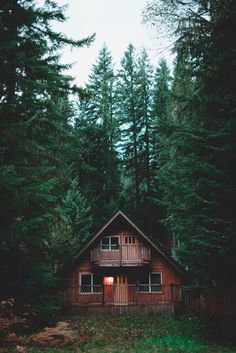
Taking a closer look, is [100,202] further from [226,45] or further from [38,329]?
[226,45]

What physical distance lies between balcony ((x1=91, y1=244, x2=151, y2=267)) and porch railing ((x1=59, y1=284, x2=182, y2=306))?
153 cm

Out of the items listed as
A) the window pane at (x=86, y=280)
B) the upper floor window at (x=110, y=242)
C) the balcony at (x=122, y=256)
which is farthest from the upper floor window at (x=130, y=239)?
the window pane at (x=86, y=280)

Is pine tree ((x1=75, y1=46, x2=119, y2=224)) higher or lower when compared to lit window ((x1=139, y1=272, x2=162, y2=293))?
higher

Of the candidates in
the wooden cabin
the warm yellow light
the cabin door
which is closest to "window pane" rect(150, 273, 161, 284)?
the wooden cabin

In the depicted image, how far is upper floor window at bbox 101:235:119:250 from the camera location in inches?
1022

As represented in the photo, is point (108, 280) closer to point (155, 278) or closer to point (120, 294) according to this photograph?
point (120, 294)

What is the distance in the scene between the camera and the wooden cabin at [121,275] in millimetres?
24109

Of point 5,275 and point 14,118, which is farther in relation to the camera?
point 5,275

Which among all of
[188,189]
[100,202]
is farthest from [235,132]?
[100,202]

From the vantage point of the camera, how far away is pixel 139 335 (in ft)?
53.1

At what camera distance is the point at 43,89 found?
11.9 metres

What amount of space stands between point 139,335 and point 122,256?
8.95m

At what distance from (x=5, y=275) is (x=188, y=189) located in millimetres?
7205

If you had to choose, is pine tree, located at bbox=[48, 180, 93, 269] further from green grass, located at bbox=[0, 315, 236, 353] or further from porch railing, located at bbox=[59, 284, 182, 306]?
green grass, located at bbox=[0, 315, 236, 353]
